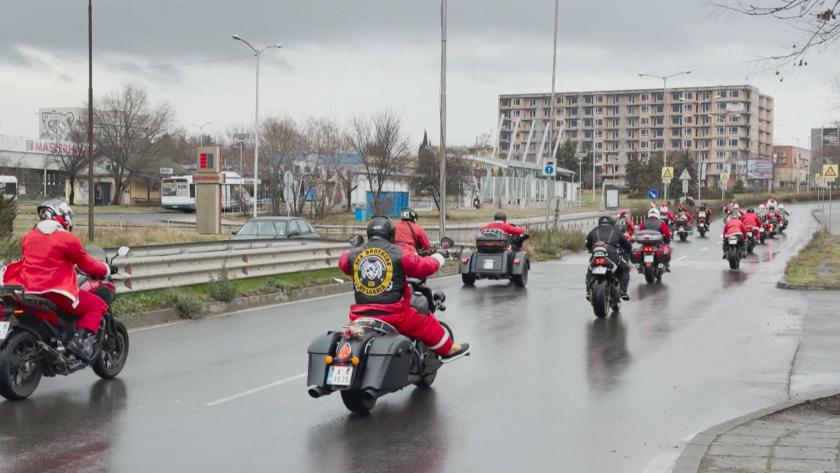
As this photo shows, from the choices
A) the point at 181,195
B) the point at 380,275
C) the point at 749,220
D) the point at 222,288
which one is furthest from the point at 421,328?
the point at 181,195

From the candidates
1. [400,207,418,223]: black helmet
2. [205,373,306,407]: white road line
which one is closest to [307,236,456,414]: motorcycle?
[205,373,306,407]: white road line

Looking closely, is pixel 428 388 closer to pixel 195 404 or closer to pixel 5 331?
pixel 195 404

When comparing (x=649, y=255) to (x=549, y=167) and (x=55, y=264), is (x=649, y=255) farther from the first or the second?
(x=55, y=264)

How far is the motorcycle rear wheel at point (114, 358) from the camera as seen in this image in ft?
33.7

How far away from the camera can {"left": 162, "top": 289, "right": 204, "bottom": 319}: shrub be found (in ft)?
51.9

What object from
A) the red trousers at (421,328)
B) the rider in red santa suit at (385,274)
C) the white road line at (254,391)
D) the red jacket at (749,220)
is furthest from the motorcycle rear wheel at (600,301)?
the red jacket at (749,220)

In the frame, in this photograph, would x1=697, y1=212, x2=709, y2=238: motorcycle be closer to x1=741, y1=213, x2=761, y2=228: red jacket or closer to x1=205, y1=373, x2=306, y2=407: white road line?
x1=741, y1=213, x2=761, y2=228: red jacket

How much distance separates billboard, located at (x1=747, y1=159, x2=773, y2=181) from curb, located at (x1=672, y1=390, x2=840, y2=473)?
4710 inches

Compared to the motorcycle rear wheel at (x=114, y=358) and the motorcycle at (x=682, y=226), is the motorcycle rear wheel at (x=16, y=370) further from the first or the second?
the motorcycle at (x=682, y=226)

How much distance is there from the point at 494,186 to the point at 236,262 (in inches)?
2442

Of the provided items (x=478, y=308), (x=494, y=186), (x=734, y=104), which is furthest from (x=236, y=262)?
(x=734, y=104)

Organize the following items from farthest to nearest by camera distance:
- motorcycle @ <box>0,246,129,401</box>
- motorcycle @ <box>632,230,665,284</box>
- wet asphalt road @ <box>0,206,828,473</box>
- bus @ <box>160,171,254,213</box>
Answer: bus @ <box>160,171,254,213</box>, motorcycle @ <box>632,230,665,284</box>, motorcycle @ <box>0,246,129,401</box>, wet asphalt road @ <box>0,206,828,473</box>

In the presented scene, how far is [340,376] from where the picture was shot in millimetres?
8242

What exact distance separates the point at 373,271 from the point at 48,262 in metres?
3.09
